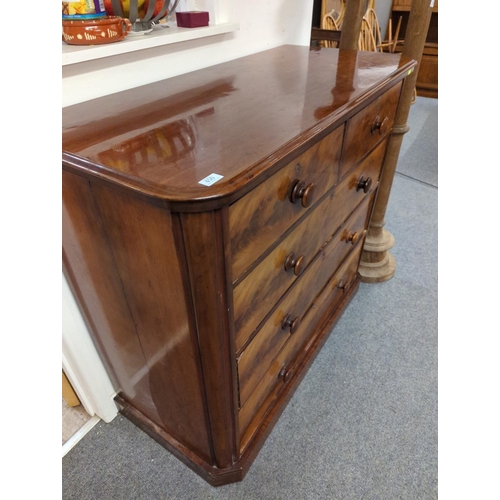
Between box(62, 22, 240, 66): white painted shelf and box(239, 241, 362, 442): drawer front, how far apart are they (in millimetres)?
817

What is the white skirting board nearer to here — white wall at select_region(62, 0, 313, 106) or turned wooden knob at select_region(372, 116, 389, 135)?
white wall at select_region(62, 0, 313, 106)

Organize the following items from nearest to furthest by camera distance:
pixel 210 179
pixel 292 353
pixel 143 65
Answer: pixel 210 179 < pixel 143 65 < pixel 292 353

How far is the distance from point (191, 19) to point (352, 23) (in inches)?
22.9

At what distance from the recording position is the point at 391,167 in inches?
53.6

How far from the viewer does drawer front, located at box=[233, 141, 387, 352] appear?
28.0 inches

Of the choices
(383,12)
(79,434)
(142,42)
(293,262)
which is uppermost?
(383,12)

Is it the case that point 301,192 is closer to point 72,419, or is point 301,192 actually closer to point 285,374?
point 285,374

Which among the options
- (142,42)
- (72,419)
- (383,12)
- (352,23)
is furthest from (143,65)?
(383,12)

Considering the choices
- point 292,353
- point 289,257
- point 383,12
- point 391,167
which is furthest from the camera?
point 383,12

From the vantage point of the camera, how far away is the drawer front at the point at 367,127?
0.89 metres
